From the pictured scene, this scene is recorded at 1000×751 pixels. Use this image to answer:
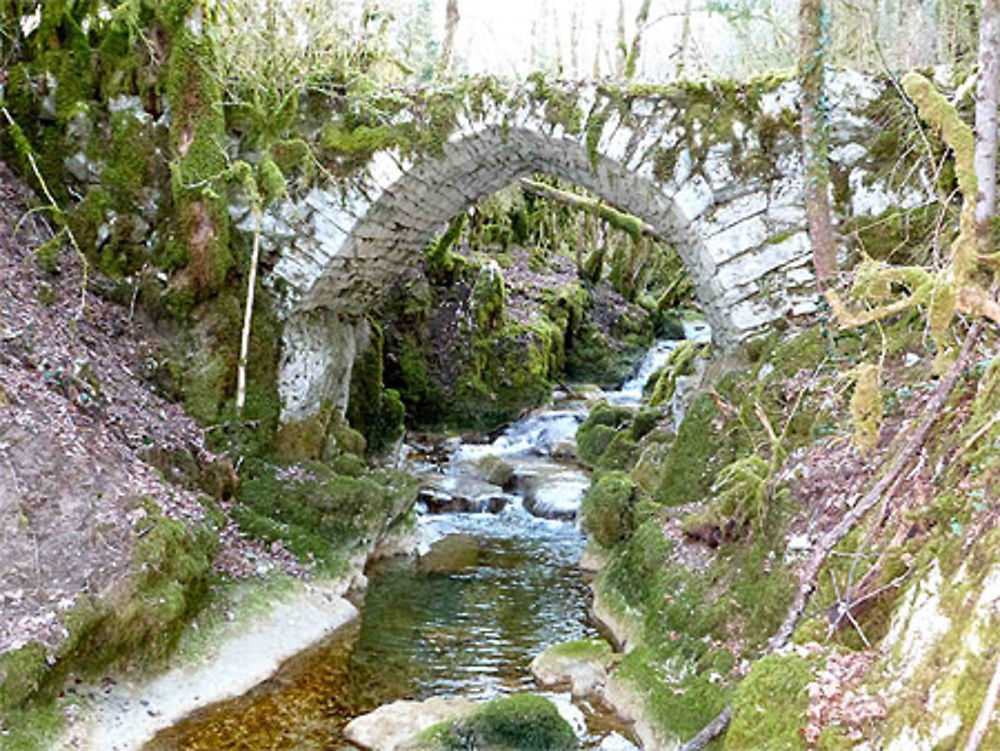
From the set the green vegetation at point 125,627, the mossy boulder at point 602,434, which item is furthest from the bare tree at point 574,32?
the green vegetation at point 125,627

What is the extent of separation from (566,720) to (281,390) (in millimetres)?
5328

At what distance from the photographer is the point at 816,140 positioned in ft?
24.9

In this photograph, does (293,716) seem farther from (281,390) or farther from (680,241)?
(680,241)

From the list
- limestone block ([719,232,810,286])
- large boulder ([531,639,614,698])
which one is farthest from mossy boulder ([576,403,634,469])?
large boulder ([531,639,614,698])

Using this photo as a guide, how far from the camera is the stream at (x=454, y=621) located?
575 centimetres

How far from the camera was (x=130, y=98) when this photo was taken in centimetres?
894

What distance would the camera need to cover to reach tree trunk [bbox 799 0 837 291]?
733cm

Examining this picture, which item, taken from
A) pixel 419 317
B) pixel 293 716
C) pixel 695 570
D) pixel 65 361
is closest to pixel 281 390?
pixel 65 361

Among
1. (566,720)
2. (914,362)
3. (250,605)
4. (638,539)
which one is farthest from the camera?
(638,539)

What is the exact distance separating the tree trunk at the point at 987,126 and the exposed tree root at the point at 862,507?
0.76m

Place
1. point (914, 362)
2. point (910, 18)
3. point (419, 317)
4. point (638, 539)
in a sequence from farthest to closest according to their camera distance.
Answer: point (419, 317) < point (910, 18) < point (638, 539) < point (914, 362)

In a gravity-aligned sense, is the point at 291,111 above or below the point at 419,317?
above

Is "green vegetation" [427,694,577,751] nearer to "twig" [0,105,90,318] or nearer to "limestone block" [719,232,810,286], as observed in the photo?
"limestone block" [719,232,810,286]

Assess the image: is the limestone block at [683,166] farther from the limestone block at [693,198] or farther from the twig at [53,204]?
the twig at [53,204]
